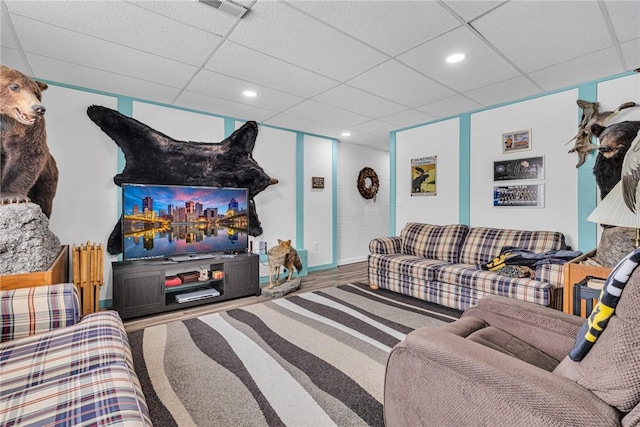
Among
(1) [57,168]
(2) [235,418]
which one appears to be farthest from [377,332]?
(1) [57,168]

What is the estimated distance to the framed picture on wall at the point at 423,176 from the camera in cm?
441

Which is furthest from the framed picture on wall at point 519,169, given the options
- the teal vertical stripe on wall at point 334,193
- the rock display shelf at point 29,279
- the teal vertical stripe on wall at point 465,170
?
the rock display shelf at point 29,279

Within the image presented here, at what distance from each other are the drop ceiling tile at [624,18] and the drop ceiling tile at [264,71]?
6.89 ft

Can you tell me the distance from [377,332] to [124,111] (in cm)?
362

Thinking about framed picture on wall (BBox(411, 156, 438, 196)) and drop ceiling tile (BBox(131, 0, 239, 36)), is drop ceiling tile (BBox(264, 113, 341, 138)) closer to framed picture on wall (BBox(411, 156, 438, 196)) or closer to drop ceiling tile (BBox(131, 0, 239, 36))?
framed picture on wall (BBox(411, 156, 438, 196))

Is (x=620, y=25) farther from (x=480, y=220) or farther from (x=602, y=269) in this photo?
(x=480, y=220)

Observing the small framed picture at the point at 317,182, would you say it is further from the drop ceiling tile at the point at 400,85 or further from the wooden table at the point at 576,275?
the wooden table at the point at 576,275

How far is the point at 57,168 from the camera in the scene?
3.03 meters

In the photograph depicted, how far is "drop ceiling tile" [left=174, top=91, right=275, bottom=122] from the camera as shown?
3471 mm

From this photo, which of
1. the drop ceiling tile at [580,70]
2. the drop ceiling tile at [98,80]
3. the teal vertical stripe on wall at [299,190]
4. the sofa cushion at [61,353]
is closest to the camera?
the sofa cushion at [61,353]

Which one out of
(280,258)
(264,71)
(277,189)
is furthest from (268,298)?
(264,71)

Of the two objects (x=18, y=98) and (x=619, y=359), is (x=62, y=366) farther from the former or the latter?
(x=18, y=98)

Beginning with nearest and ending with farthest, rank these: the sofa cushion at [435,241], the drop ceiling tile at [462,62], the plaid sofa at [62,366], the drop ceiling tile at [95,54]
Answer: the plaid sofa at [62,366], the drop ceiling tile at [95,54], the drop ceiling tile at [462,62], the sofa cushion at [435,241]

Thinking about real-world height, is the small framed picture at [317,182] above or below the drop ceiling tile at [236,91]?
below
